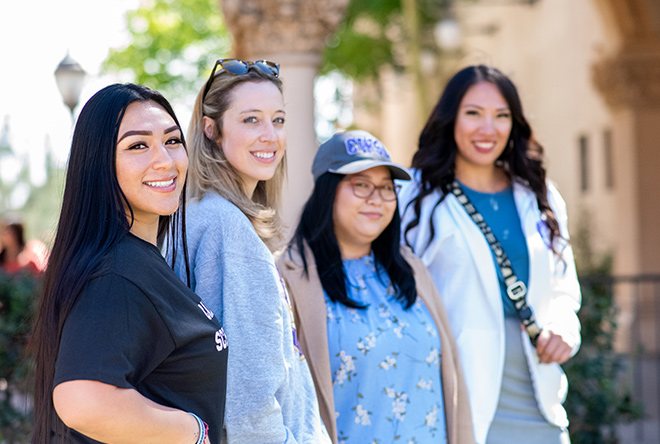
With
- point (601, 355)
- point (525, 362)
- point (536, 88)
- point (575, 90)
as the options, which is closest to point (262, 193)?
point (525, 362)

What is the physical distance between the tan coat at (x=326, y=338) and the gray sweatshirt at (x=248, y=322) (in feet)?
1.32

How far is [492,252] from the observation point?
119 inches

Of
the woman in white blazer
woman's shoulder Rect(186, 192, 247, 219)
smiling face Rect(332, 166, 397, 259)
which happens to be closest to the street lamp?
the woman in white blazer

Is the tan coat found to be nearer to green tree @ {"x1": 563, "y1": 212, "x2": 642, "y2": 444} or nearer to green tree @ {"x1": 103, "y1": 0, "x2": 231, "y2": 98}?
green tree @ {"x1": 563, "y1": 212, "x2": 642, "y2": 444}

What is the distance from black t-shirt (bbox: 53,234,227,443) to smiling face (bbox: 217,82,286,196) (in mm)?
592

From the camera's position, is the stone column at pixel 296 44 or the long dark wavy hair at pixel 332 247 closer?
the long dark wavy hair at pixel 332 247

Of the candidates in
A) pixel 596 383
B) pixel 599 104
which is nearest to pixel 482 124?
pixel 596 383

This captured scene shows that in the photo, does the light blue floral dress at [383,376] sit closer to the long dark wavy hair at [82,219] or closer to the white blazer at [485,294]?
the white blazer at [485,294]

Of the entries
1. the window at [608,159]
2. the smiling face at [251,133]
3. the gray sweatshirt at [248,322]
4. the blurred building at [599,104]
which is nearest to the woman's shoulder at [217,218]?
the gray sweatshirt at [248,322]

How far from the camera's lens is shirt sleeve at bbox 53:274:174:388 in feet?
4.72

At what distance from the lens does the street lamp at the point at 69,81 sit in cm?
1047

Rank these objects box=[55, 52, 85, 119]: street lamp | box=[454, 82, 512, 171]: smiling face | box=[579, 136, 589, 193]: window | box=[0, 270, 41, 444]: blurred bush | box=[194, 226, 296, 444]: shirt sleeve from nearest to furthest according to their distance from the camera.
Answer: box=[194, 226, 296, 444]: shirt sleeve
box=[454, 82, 512, 171]: smiling face
box=[0, 270, 41, 444]: blurred bush
box=[55, 52, 85, 119]: street lamp
box=[579, 136, 589, 193]: window

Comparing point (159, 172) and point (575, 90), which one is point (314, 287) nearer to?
point (159, 172)

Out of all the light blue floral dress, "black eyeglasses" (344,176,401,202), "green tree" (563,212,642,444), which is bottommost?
"green tree" (563,212,642,444)
